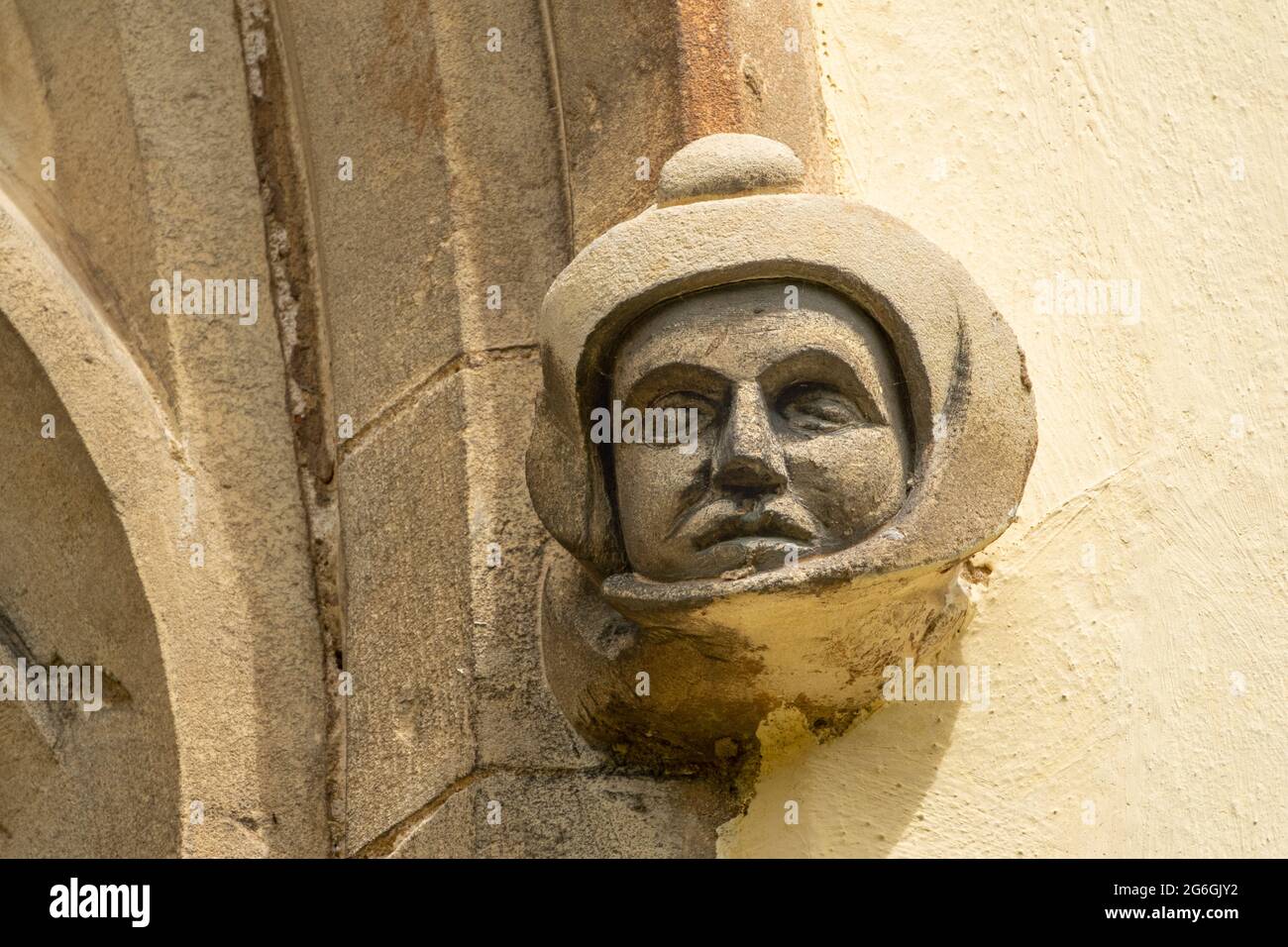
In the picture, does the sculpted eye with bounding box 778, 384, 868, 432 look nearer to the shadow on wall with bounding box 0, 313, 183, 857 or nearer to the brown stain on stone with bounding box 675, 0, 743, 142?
the brown stain on stone with bounding box 675, 0, 743, 142

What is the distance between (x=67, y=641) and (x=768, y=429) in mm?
1404

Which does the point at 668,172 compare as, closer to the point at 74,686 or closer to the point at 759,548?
the point at 759,548

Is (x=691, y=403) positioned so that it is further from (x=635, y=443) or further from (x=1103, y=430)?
(x=1103, y=430)

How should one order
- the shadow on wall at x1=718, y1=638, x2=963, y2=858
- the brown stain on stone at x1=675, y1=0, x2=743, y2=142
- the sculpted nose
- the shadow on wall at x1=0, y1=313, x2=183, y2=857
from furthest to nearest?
the shadow on wall at x1=0, y1=313, x2=183, y2=857 < the brown stain on stone at x1=675, y1=0, x2=743, y2=142 < the shadow on wall at x1=718, y1=638, x2=963, y2=858 < the sculpted nose

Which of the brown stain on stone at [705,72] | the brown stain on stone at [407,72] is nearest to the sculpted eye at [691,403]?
the brown stain on stone at [705,72]

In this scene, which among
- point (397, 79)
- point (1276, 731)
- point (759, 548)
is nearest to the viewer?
point (759, 548)

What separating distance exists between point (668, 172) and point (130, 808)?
139 centimetres

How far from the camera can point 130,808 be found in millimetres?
3604

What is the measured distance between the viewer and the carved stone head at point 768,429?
2.96 m

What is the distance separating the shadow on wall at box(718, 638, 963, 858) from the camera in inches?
128

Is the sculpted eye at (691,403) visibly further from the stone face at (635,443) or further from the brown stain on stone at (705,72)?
the brown stain on stone at (705,72)

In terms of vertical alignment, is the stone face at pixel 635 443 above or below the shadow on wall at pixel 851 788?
above

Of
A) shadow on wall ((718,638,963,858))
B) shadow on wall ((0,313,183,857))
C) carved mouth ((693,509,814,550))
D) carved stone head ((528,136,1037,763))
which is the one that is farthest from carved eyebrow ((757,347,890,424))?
shadow on wall ((0,313,183,857))
